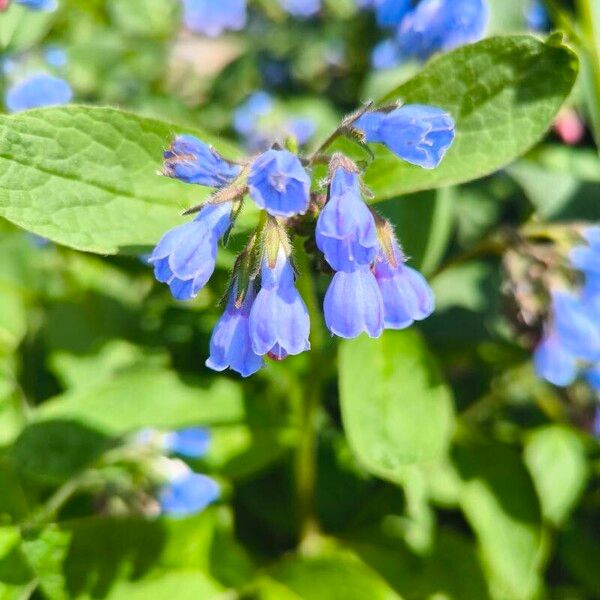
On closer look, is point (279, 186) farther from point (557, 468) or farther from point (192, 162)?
point (557, 468)

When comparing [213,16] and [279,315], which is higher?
[279,315]

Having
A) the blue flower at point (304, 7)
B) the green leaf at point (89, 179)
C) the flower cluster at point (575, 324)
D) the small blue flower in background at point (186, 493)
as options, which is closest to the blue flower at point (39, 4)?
the green leaf at point (89, 179)

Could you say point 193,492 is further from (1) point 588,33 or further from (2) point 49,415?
(1) point 588,33

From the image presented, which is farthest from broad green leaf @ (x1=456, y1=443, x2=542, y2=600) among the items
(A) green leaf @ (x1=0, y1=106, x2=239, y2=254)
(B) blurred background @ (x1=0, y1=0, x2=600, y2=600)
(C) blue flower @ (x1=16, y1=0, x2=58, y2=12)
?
(C) blue flower @ (x1=16, y1=0, x2=58, y2=12)

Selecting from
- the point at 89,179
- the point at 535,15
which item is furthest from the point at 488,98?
the point at 535,15

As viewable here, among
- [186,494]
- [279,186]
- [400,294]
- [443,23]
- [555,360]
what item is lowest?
[186,494]

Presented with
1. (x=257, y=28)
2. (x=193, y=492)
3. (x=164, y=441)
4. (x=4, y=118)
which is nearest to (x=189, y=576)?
(x=193, y=492)
